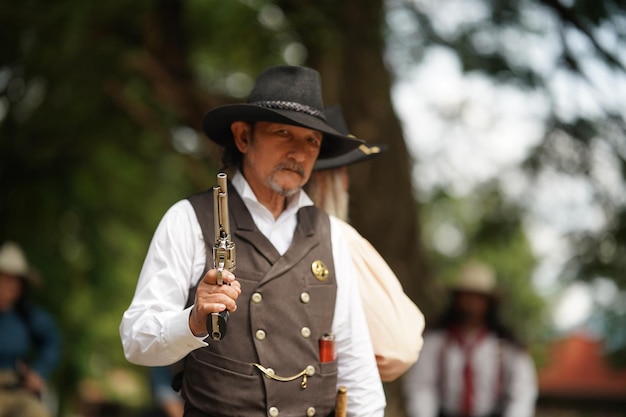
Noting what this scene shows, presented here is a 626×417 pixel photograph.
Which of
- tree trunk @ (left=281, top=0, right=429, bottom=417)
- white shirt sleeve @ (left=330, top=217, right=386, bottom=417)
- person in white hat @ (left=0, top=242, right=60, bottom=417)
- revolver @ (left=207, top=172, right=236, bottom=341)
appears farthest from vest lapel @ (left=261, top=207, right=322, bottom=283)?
tree trunk @ (left=281, top=0, right=429, bottom=417)

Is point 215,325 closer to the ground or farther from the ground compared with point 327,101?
closer to the ground

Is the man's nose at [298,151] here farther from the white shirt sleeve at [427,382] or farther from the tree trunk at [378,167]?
the tree trunk at [378,167]

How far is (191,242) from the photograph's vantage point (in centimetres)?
301

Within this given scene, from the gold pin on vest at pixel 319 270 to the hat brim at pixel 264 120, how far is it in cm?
45

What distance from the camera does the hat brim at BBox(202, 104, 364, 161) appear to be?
3108 millimetres

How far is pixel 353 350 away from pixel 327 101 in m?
4.63

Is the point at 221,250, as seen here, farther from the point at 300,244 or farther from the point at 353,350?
the point at 353,350

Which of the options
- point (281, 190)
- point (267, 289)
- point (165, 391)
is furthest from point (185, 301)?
point (165, 391)

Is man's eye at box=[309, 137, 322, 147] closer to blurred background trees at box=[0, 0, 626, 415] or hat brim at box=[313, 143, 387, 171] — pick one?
hat brim at box=[313, 143, 387, 171]

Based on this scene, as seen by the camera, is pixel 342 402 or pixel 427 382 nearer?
pixel 342 402

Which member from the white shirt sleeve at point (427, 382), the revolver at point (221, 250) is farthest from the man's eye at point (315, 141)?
the white shirt sleeve at point (427, 382)

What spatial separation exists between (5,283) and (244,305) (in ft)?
12.6

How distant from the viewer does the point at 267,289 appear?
9.95 feet

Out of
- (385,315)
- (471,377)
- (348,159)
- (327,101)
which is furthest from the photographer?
(327,101)
